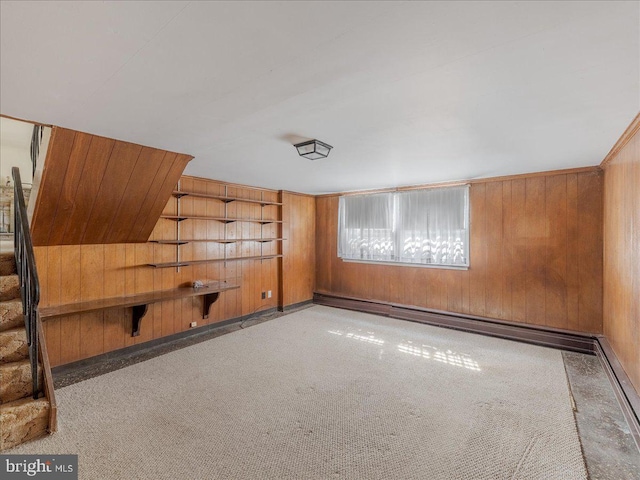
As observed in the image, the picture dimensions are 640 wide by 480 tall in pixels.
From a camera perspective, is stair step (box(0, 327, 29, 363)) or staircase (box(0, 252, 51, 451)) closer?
staircase (box(0, 252, 51, 451))

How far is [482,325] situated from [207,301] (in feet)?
12.6

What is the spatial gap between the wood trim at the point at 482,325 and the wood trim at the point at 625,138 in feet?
6.69

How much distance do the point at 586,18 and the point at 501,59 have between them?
0.31 m

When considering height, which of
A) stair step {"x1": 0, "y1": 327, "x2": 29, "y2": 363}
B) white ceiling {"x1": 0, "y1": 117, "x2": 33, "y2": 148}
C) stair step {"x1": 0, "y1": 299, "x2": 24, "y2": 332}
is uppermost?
white ceiling {"x1": 0, "y1": 117, "x2": 33, "y2": 148}

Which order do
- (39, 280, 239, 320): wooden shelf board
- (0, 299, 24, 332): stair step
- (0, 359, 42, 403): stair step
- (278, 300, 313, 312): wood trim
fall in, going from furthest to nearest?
1. (278, 300, 313, 312): wood trim
2. (39, 280, 239, 320): wooden shelf board
3. (0, 299, 24, 332): stair step
4. (0, 359, 42, 403): stair step

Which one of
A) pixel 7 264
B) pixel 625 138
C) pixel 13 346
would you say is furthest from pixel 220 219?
pixel 625 138

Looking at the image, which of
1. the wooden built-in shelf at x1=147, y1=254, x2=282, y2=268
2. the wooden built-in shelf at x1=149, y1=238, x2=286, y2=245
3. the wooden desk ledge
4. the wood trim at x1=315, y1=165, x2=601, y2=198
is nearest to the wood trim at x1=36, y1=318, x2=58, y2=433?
the wooden desk ledge

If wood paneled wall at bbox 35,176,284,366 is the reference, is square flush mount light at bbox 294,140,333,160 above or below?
above

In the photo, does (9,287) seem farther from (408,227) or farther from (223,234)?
(408,227)

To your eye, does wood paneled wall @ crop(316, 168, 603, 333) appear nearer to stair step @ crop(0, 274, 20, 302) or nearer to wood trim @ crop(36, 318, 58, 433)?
wood trim @ crop(36, 318, 58, 433)

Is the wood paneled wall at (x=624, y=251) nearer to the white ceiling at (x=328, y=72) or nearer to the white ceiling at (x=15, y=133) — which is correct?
the white ceiling at (x=328, y=72)

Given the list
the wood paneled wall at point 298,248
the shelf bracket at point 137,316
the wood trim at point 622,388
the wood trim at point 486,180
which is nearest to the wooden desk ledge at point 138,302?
the shelf bracket at point 137,316

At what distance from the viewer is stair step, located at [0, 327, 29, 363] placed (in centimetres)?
221

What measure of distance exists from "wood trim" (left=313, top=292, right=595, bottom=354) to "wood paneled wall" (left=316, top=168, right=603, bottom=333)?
13cm
